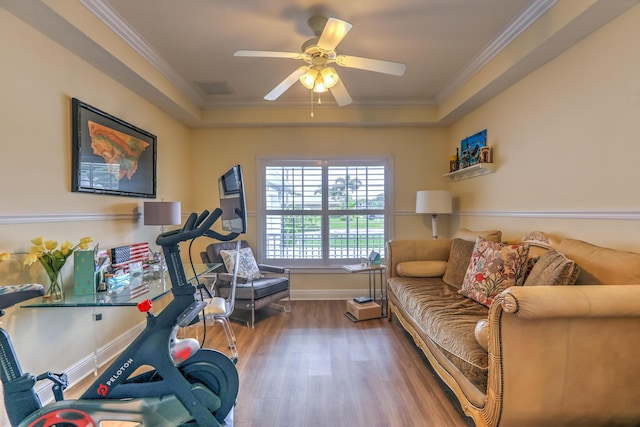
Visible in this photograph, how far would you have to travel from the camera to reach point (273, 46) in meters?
2.55

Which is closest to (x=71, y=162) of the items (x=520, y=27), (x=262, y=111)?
(x=262, y=111)

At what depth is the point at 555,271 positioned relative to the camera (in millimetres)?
1639

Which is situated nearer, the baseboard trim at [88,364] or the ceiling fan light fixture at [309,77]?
the baseboard trim at [88,364]

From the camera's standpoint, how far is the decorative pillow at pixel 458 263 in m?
2.67

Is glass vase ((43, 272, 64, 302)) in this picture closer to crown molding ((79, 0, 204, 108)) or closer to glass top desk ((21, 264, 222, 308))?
glass top desk ((21, 264, 222, 308))

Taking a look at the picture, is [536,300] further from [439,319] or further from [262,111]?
[262,111]

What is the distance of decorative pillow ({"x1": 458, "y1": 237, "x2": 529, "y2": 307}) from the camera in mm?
2086

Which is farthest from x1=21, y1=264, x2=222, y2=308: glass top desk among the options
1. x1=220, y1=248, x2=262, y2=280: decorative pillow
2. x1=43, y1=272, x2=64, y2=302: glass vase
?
x1=220, y1=248, x2=262, y2=280: decorative pillow

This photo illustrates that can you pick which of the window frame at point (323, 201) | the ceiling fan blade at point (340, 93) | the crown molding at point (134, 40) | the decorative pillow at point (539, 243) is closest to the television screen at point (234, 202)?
the ceiling fan blade at point (340, 93)

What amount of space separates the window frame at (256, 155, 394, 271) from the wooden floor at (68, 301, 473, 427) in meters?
1.03

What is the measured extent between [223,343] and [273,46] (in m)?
2.63

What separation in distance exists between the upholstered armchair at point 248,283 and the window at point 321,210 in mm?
538

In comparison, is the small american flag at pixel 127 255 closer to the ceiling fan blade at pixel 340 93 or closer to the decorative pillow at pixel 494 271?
the ceiling fan blade at pixel 340 93

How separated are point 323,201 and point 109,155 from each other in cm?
243
